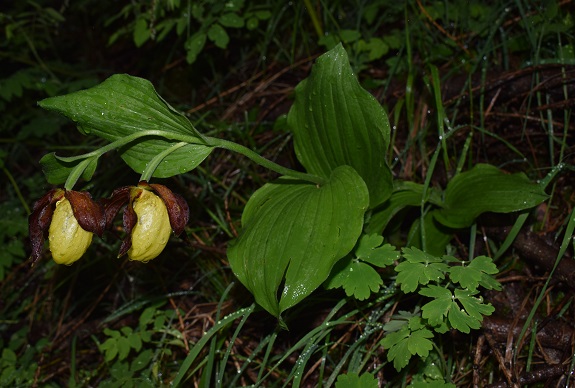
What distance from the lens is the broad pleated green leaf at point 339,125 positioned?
1649 millimetres

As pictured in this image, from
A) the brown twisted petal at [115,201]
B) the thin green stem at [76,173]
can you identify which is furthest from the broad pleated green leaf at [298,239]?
the thin green stem at [76,173]

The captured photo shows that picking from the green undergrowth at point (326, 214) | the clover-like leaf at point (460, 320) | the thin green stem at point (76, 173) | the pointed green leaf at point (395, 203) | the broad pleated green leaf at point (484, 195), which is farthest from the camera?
the pointed green leaf at point (395, 203)

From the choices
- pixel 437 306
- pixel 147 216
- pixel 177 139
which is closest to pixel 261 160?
pixel 177 139

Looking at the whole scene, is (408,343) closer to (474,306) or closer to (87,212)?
(474,306)

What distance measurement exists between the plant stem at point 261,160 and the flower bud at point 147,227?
0.25 meters

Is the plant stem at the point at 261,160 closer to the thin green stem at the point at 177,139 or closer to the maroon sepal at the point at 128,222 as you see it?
the thin green stem at the point at 177,139

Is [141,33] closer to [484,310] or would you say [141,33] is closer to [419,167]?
[419,167]

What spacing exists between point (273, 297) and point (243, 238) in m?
0.26

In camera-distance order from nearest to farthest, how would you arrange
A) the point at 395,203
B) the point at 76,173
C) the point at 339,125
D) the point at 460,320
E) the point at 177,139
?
the point at 460,320
the point at 76,173
the point at 177,139
the point at 339,125
the point at 395,203

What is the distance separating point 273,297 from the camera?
4.89ft

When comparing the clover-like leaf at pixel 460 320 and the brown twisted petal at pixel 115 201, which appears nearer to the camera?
the clover-like leaf at pixel 460 320

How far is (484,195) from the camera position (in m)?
1.79

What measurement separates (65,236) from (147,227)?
21 centimetres

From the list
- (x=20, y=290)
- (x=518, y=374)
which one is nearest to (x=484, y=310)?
(x=518, y=374)
